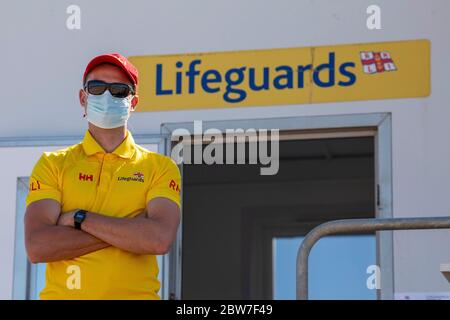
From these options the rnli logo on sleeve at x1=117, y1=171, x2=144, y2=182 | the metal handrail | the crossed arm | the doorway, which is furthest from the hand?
the doorway

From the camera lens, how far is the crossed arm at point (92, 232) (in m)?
3.60

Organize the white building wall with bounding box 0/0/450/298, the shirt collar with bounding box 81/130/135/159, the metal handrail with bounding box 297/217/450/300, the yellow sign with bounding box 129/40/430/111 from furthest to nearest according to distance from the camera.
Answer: the yellow sign with bounding box 129/40/430/111
the white building wall with bounding box 0/0/450/298
the shirt collar with bounding box 81/130/135/159
the metal handrail with bounding box 297/217/450/300

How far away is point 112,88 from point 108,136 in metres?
0.19

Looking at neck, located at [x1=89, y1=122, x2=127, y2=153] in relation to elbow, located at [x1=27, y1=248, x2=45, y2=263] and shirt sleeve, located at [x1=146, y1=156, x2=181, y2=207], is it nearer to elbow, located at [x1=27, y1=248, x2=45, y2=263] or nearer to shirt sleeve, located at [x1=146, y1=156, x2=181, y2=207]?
shirt sleeve, located at [x1=146, y1=156, x2=181, y2=207]

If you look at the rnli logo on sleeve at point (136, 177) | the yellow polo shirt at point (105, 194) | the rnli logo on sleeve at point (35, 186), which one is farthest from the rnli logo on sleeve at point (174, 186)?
the rnli logo on sleeve at point (35, 186)

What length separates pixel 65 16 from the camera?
609 centimetres

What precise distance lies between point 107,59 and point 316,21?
2163mm

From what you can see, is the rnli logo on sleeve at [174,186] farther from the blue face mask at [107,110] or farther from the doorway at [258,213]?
the doorway at [258,213]

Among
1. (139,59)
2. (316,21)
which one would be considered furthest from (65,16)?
(316,21)

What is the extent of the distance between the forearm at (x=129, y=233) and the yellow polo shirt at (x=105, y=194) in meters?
0.05

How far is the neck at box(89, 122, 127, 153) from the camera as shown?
3.95 m

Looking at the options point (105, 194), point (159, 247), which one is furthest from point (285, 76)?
point (159, 247)
